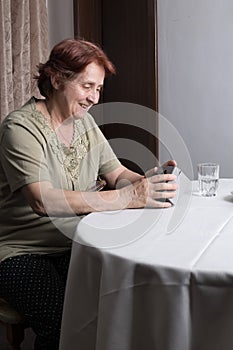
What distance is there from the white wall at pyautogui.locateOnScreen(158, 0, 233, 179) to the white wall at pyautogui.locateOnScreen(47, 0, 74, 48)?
0.58 m

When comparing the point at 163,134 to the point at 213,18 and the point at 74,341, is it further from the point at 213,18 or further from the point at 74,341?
the point at 74,341

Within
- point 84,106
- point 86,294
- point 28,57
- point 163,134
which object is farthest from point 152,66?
point 86,294

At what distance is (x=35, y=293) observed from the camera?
177cm

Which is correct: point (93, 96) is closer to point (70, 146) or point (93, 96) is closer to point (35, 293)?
point (70, 146)

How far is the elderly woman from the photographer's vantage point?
5.85 ft

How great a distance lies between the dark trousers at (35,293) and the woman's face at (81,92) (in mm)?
533

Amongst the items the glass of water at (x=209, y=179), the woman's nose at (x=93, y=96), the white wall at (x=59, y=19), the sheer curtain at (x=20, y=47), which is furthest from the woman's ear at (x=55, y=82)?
the white wall at (x=59, y=19)

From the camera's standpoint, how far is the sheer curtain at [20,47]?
2.93 meters

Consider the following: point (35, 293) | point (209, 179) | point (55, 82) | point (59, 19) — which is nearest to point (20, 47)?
point (59, 19)

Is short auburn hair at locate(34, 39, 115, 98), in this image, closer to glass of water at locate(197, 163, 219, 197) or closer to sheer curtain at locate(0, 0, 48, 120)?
glass of water at locate(197, 163, 219, 197)

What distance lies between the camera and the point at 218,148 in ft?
12.2

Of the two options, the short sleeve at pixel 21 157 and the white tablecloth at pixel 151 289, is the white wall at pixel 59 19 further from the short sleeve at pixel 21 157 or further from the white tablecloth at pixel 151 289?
the white tablecloth at pixel 151 289

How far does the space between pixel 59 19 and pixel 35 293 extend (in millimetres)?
2397

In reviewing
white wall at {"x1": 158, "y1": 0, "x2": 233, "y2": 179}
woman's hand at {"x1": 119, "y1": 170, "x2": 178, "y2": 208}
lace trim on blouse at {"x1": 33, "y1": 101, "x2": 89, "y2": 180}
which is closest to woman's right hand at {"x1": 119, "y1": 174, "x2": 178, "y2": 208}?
woman's hand at {"x1": 119, "y1": 170, "x2": 178, "y2": 208}
